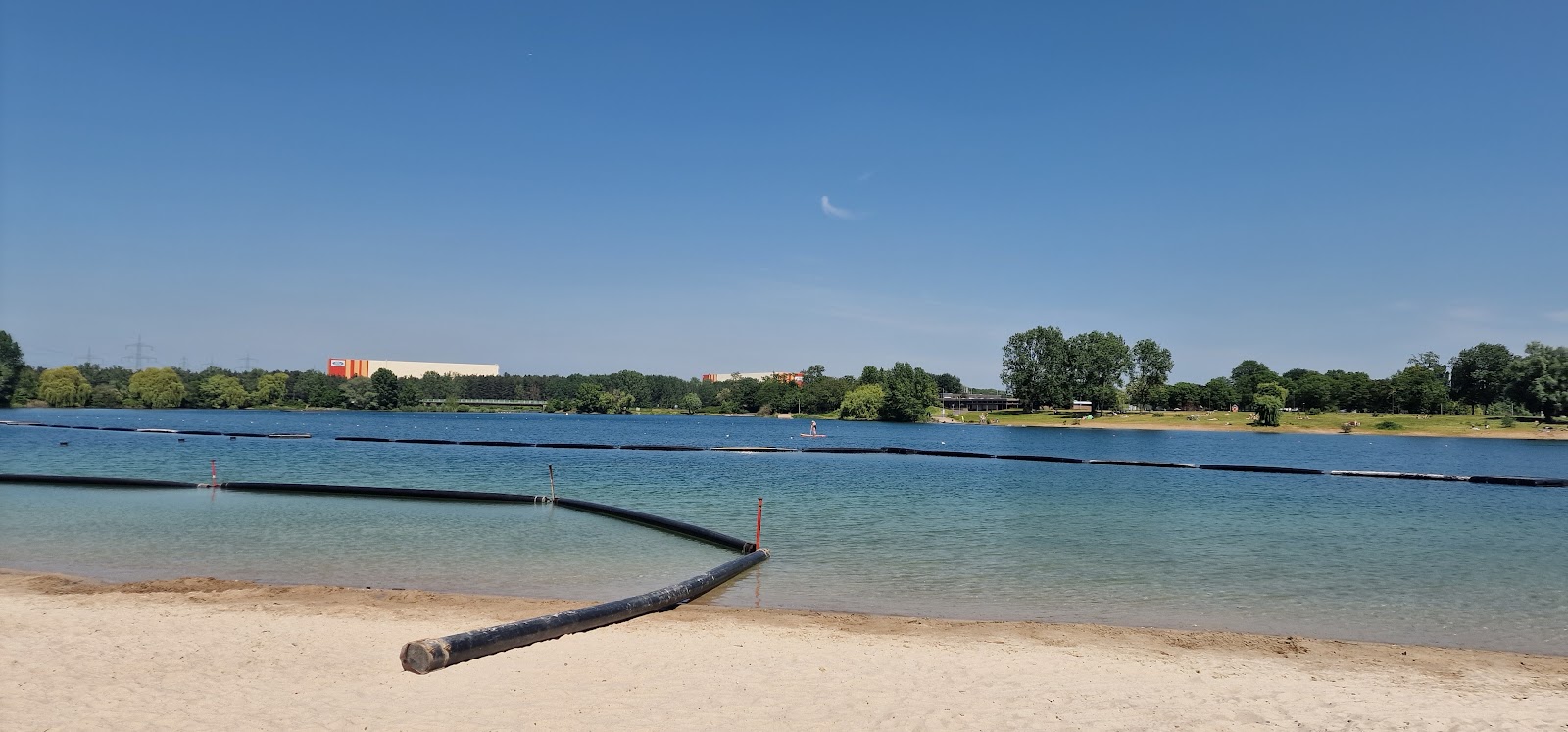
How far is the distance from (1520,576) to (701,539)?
618 inches

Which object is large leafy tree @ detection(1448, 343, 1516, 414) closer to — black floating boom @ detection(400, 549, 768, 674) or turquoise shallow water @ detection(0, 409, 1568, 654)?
turquoise shallow water @ detection(0, 409, 1568, 654)

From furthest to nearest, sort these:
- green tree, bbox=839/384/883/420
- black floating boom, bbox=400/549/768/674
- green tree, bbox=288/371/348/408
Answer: green tree, bbox=288/371/348/408 → green tree, bbox=839/384/883/420 → black floating boom, bbox=400/549/768/674

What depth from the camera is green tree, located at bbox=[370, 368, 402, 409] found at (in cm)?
15375

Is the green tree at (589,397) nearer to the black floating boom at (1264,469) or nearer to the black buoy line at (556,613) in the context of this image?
the black floating boom at (1264,469)

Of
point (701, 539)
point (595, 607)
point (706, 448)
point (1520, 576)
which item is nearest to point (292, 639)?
point (595, 607)

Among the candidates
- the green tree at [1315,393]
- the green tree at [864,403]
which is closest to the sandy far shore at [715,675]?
the green tree at [864,403]

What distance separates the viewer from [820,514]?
75.6 feet

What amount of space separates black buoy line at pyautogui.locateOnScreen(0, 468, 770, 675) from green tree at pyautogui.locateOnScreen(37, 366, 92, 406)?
453 feet

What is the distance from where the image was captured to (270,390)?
153625mm

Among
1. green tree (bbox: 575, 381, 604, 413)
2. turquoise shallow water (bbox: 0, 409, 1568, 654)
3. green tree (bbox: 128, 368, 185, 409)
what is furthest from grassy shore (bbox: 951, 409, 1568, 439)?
green tree (bbox: 128, 368, 185, 409)

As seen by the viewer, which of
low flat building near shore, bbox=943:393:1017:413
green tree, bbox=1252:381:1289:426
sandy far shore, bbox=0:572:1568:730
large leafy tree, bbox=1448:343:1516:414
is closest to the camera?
sandy far shore, bbox=0:572:1568:730

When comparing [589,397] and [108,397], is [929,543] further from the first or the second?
[589,397]

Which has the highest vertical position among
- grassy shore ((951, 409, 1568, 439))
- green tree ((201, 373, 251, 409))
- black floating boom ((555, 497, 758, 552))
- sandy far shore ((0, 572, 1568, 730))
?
green tree ((201, 373, 251, 409))

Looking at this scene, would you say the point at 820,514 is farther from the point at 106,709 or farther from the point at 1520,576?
the point at 106,709
